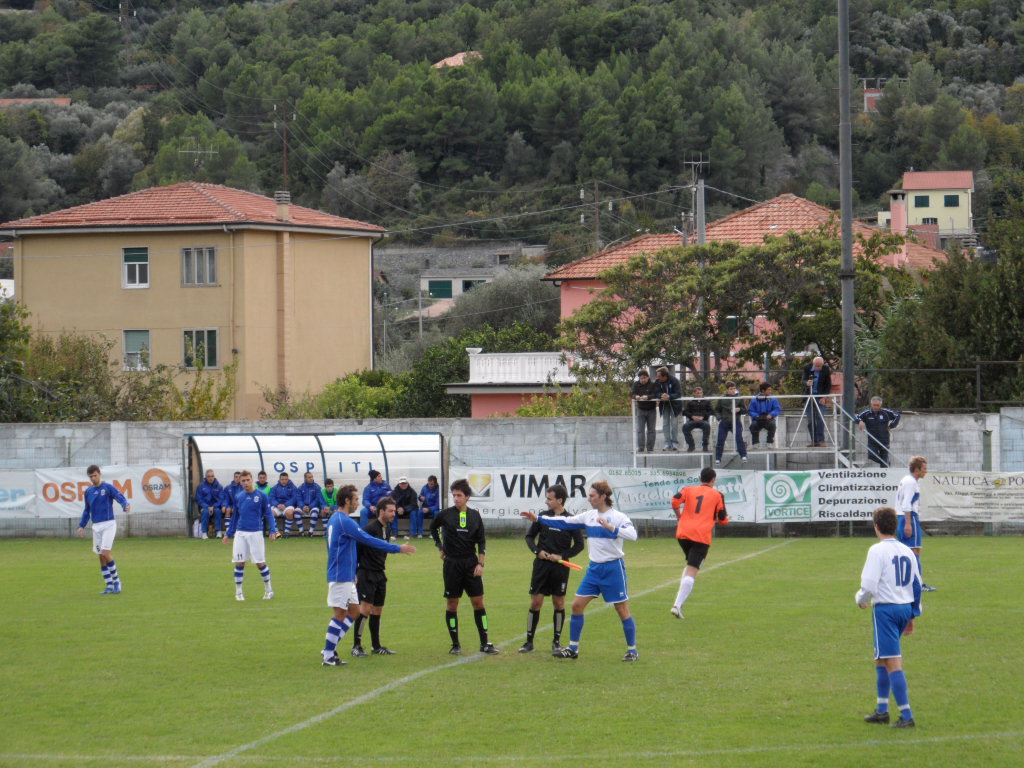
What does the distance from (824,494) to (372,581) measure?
1604 cm

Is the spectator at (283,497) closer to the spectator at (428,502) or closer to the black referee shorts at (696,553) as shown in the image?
the spectator at (428,502)

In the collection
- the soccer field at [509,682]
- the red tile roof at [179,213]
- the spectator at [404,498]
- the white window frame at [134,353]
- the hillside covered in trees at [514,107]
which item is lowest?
the soccer field at [509,682]

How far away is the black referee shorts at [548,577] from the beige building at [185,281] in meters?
39.3

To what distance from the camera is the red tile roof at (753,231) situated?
49.3 meters

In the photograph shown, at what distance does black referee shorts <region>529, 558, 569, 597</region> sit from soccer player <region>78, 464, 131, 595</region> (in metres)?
8.63

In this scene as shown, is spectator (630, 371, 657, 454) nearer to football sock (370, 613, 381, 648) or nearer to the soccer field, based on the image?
the soccer field

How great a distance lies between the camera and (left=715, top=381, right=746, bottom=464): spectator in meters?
28.4

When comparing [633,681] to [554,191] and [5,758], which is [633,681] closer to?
[5,758]

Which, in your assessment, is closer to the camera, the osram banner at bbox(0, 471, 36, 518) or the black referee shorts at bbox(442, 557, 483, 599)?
the black referee shorts at bbox(442, 557, 483, 599)

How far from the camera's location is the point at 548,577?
14.1m

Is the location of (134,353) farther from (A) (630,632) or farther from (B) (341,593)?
(A) (630,632)

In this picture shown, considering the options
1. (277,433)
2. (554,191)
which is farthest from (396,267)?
(277,433)

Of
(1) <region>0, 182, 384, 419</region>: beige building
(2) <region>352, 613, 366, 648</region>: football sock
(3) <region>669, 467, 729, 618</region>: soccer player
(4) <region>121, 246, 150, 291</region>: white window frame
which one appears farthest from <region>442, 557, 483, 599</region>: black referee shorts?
(4) <region>121, 246, 150, 291</region>: white window frame

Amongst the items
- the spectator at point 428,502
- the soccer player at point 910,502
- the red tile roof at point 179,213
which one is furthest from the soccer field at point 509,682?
the red tile roof at point 179,213
